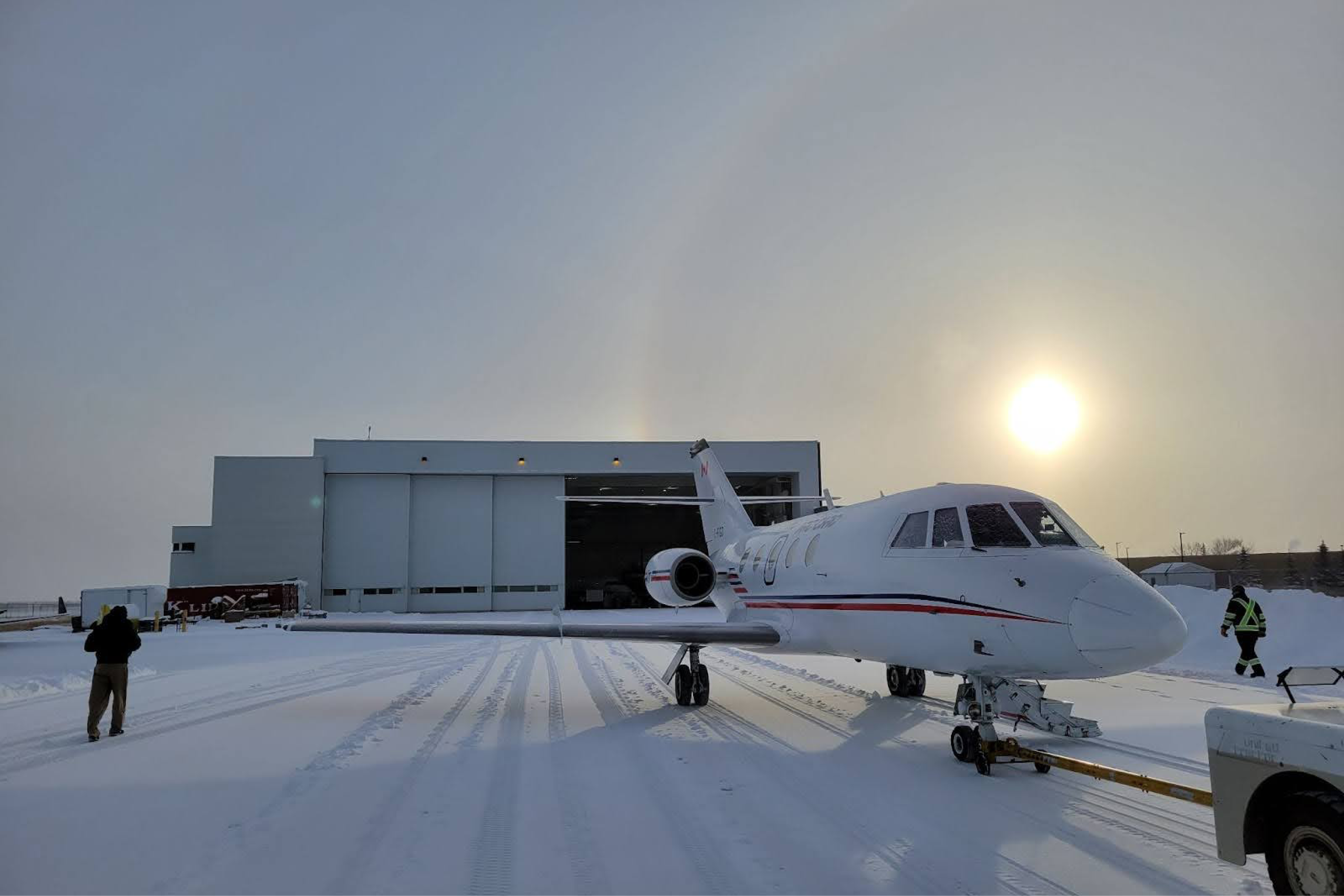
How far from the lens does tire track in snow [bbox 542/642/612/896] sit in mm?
4848

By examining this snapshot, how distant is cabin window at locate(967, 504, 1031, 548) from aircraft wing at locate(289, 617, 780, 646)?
432 cm

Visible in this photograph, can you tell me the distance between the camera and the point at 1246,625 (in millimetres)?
13156

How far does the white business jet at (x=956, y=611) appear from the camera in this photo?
694 cm

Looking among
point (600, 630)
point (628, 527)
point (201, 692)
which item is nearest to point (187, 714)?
point (201, 692)

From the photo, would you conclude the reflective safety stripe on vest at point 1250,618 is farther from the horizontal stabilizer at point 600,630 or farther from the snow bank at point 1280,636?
the horizontal stabilizer at point 600,630

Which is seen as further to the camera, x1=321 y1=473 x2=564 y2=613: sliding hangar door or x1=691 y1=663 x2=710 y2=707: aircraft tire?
x1=321 y1=473 x2=564 y2=613: sliding hangar door

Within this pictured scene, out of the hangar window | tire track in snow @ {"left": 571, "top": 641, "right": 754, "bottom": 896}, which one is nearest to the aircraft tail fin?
the hangar window

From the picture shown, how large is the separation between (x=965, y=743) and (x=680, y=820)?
334 cm

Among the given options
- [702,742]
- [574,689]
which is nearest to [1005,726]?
[702,742]

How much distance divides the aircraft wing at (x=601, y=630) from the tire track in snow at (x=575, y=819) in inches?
63.6

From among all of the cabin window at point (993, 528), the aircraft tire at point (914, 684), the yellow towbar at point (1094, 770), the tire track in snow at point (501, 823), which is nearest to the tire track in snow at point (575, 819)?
the tire track in snow at point (501, 823)

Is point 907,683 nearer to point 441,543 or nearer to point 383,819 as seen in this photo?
point 383,819

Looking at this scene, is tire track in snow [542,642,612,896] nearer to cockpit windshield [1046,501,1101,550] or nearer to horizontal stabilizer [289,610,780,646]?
horizontal stabilizer [289,610,780,646]

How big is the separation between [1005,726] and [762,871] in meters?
5.86
